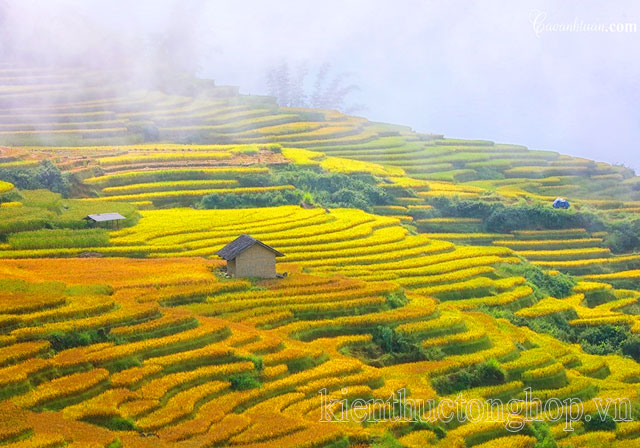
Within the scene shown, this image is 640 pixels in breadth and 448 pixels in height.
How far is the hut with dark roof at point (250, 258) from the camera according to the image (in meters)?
31.3

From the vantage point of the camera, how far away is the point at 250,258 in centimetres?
3164

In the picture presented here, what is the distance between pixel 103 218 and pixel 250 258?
29.7ft

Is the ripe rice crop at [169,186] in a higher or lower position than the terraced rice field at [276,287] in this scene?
higher

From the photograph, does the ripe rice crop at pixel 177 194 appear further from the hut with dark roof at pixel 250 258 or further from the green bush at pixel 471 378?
the green bush at pixel 471 378

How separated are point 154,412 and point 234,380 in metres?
2.97

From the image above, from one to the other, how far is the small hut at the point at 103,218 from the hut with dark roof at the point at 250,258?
25.6 ft

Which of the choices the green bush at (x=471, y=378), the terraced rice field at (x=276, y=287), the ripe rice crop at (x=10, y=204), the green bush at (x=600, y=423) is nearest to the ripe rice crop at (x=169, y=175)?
the terraced rice field at (x=276, y=287)

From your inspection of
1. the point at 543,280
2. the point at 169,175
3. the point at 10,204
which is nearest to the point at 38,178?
the point at 10,204

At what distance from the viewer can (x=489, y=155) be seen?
71.1 metres

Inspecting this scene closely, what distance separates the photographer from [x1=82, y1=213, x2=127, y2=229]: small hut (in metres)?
37.6

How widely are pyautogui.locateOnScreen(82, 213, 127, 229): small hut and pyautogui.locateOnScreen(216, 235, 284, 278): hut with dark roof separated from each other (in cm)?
780

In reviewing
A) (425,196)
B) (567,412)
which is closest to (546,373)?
(567,412)

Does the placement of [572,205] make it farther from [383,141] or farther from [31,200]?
[31,200]

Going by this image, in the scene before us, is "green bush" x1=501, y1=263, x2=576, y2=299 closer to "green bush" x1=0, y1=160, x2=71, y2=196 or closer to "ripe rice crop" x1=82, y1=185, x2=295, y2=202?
"ripe rice crop" x1=82, y1=185, x2=295, y2=202
